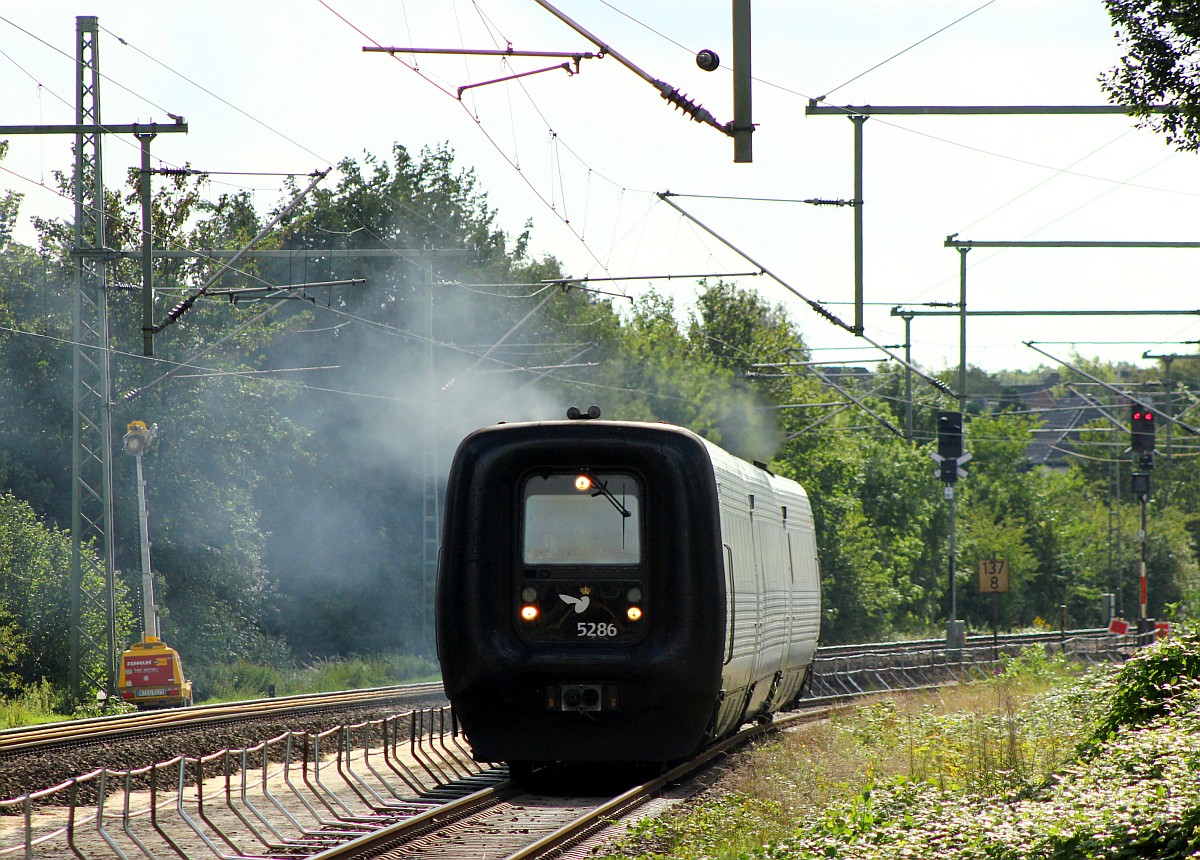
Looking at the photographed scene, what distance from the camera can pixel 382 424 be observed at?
5362 centimetres

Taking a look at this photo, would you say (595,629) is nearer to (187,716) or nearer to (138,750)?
(138,750)

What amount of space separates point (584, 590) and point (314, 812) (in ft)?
9.48

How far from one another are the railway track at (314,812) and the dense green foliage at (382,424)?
12399 millimetres

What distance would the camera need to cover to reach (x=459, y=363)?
51562 millimetres

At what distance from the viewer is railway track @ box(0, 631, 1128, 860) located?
1090cm

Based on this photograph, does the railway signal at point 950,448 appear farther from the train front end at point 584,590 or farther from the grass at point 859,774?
the train front end at point 584,590

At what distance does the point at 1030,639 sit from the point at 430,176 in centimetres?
3028

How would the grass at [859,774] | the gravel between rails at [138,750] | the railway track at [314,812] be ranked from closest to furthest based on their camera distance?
the grass at [859,774]
the railway track at [314,812]
the gravel between rails at [138,750]

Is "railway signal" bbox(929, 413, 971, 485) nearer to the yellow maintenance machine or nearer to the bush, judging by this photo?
the yellow maintenance machine

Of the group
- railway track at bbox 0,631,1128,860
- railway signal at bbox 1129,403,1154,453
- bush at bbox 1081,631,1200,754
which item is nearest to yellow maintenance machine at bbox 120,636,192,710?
railway track at bbox 0,631,1128,860

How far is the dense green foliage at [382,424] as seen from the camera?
41156 mm

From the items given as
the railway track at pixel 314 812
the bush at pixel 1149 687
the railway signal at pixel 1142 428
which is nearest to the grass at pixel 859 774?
the bush at pixel 1149 687

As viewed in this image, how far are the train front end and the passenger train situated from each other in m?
0.01

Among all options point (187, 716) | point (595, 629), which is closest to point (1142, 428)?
point (187, 716)
